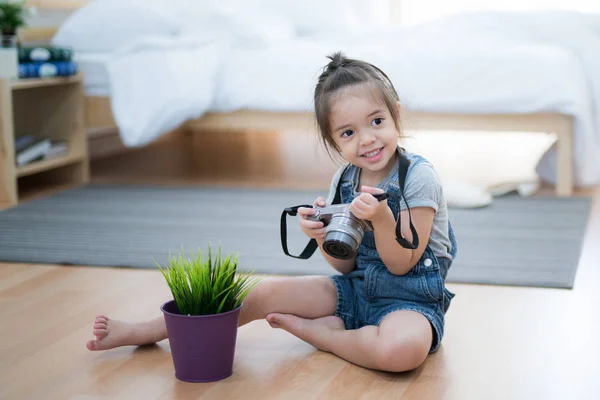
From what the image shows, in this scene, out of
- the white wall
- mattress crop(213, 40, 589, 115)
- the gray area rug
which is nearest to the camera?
the gray area rug

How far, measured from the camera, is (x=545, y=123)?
2.78 meters

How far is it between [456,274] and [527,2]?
3611 millimetres

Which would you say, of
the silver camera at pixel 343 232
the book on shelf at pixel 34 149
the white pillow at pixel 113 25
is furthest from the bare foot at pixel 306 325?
the white pillow at pixel 113 25

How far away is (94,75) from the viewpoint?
3117 millimetres

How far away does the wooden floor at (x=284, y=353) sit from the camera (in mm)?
1272

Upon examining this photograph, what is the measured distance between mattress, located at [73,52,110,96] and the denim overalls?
1.88 meters

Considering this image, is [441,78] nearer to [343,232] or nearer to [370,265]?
[370,265]

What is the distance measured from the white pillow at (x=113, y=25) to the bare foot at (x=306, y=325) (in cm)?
203

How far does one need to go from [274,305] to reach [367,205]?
12.8 inches

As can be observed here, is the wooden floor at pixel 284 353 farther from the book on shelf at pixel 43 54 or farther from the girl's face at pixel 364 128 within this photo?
the book on shelf at pixel 43 54

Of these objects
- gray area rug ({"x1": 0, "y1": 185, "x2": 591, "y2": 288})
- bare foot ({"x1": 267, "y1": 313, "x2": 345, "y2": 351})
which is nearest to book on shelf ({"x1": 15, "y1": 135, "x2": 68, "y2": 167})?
gray area rug ({"x1": 0, "y1": 185, "x2": 591, "y2": 288})

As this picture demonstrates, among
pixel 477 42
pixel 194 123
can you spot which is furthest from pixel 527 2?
pixel 194 123

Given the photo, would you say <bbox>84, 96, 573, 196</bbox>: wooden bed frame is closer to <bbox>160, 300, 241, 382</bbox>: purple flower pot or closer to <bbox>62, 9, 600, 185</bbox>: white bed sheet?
<bbox>62, 9, 600, 185</bbox>: white bed sheet

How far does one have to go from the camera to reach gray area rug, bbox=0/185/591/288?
6.45 feet
